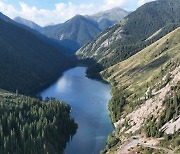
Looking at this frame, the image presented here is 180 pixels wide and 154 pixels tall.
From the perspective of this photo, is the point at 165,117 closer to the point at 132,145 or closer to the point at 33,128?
the point at 132,145


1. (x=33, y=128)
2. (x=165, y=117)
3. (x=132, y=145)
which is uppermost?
(x=33, y=128)

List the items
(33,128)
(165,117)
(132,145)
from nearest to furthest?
(132,145), (33,128), (165,117)

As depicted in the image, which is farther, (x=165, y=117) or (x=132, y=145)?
(x=165, y=117)

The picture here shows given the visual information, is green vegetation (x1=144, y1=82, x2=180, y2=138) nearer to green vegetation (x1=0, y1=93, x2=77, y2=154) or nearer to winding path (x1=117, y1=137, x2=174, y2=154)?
winding path (x1=117, y1=137, x2=174, y2=154)

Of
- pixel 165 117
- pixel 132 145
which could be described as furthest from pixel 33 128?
pixel 165 117

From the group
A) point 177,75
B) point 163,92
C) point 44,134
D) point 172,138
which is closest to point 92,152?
point 44,134

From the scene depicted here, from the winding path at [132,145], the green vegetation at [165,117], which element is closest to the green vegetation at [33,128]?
the winding path at [132,145]

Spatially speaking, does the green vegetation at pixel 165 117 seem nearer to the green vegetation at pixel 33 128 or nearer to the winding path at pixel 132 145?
the winding path at pixel 132 145

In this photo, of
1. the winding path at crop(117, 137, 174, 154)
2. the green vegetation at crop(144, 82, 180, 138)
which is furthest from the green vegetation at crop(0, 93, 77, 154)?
the green vegetation at crop(144, 82, 180, 138)

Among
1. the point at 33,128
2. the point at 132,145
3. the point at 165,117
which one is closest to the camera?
the point at 132,145
